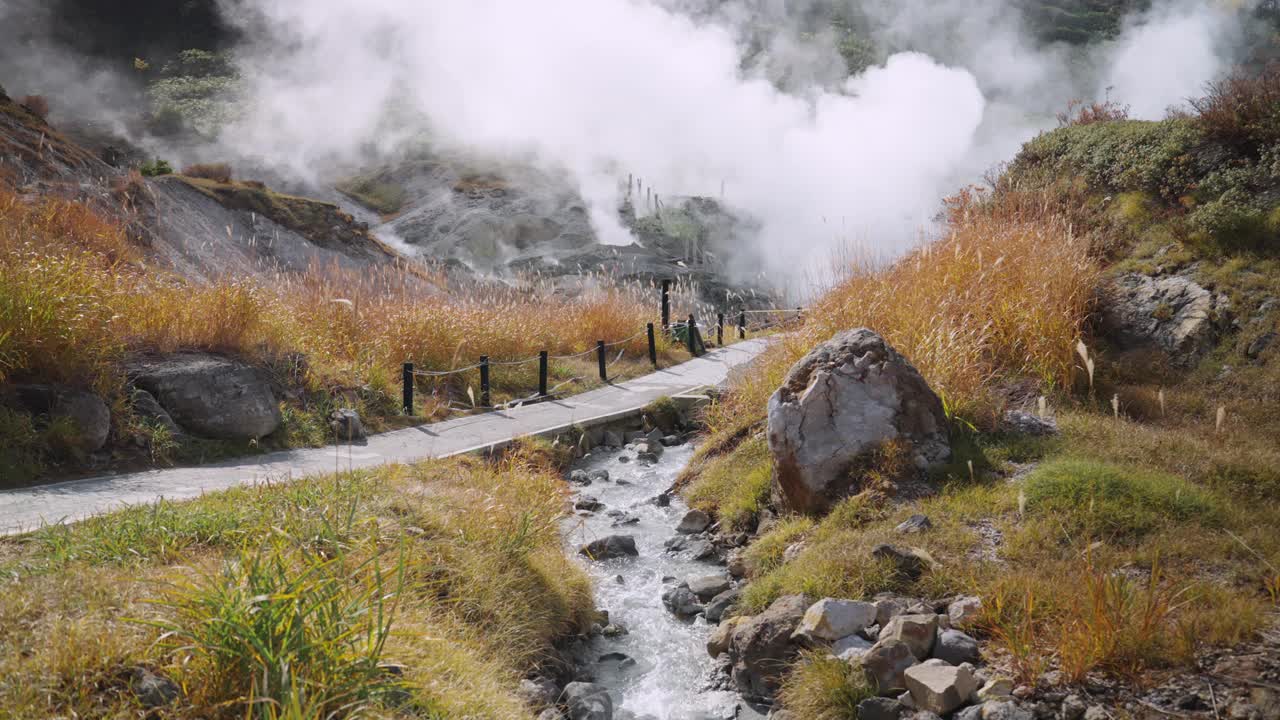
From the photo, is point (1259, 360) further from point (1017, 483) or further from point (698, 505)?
point (698, 505)

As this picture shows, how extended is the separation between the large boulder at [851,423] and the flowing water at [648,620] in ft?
3.51

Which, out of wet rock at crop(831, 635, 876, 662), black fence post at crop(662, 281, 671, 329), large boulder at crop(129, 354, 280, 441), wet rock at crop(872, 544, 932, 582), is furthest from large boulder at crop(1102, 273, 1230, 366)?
black fence post at crop(662, 281, 671, 329)

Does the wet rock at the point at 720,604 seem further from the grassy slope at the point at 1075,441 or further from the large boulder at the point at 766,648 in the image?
the large boulder at the point at 766,648

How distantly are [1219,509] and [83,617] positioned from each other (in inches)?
227

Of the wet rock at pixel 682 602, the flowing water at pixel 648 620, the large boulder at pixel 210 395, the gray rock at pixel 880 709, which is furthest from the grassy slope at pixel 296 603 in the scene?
the large boulder at pixel 210 395

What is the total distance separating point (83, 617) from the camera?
285cm

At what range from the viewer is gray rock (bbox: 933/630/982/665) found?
379cm

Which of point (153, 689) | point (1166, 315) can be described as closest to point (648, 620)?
point (153, 689)

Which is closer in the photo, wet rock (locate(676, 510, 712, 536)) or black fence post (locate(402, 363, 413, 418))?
wet rock (locate(676, 510, 712, 536))

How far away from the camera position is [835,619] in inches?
164

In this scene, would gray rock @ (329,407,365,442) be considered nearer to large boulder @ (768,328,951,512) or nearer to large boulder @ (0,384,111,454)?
large boulder @ (0,384,111,454)

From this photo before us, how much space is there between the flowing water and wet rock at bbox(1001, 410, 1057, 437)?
261 centimetres

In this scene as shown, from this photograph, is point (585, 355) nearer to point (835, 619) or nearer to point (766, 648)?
point (766, 648)

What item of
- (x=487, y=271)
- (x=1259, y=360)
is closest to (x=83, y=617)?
(x=1259, y=360)
